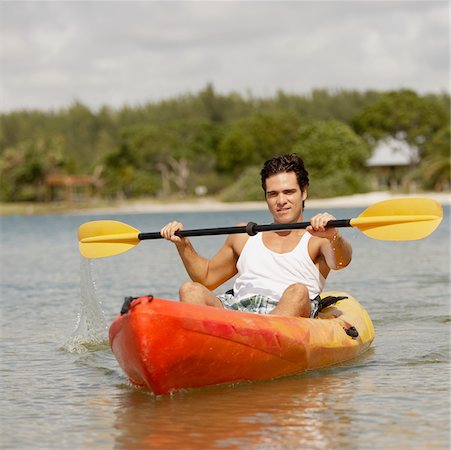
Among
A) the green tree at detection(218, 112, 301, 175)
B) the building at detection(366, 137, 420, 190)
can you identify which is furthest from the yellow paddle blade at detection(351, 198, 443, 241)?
the building at detection(366, 137, 420, 190)

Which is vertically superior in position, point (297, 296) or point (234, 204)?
point (297, 296)

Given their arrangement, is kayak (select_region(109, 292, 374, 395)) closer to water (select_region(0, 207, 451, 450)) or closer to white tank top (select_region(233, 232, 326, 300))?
water (select_region(0, 207, 451, 450))

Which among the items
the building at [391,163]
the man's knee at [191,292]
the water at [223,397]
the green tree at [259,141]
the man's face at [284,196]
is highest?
the green tree at [259,141]

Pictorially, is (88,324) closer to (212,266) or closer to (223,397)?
(212,266)

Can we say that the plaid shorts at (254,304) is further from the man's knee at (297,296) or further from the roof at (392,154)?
the roof at (392,154)

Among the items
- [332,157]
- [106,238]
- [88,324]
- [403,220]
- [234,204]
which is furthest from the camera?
[332,157]

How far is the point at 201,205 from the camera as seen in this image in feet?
153

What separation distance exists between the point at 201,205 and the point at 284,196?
135 ft

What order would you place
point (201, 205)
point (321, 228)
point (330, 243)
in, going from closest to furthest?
point (321, 228) < point (330, 243) < point (201, 205)

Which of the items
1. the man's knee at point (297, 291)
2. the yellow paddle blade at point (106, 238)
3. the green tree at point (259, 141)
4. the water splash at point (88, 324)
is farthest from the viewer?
the green tree at point (259, 141)

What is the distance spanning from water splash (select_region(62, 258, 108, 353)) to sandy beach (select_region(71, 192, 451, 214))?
30.0 metres

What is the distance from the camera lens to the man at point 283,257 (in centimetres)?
537

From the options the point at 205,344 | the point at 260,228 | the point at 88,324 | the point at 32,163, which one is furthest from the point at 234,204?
the point at 205,344

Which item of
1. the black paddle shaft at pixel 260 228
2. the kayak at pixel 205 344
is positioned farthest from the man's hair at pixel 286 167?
the kayak at pixel 205 344
